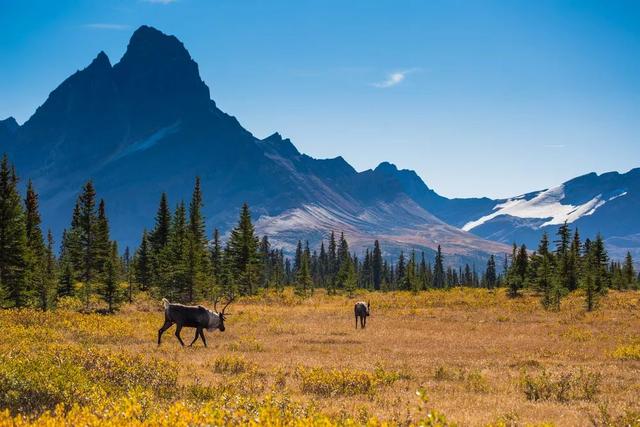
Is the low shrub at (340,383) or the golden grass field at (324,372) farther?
the low shrub at (340,383)

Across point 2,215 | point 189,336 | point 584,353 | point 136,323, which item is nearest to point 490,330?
point 584,353

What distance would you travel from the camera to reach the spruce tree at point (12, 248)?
38188 millimetres

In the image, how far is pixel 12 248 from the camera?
38.5 m

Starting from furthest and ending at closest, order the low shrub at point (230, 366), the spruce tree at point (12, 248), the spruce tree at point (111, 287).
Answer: the spruce tree at point (111, 287), the spruce tree at point (12, 248), the low shrub at point (230, 366)

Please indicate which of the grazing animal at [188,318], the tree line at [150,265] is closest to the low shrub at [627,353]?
the grazing animal at [188,318]

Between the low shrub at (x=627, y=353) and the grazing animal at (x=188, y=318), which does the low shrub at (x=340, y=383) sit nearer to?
the grazing animal at (x=188, y=318)

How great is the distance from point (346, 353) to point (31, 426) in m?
15.7

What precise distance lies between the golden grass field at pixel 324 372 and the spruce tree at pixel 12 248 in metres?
9.95

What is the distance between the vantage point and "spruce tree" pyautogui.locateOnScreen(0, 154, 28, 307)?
3819 centimetres

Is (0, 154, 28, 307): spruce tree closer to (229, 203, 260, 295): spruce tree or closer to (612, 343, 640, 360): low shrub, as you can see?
(229, 203, 260, 295): spruce tree

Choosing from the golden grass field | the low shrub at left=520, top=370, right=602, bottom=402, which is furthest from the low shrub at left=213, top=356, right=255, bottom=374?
the low shrub at left=520, top=370, right=602, bottom=402

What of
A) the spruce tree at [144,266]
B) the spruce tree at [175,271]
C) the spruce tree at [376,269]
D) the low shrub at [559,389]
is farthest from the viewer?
the spruce tree at [376,269]

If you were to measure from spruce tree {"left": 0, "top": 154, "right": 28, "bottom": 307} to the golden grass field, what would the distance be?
9.95 metres

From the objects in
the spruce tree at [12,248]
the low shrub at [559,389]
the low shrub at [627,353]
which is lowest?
the low shrub at [627,353]
